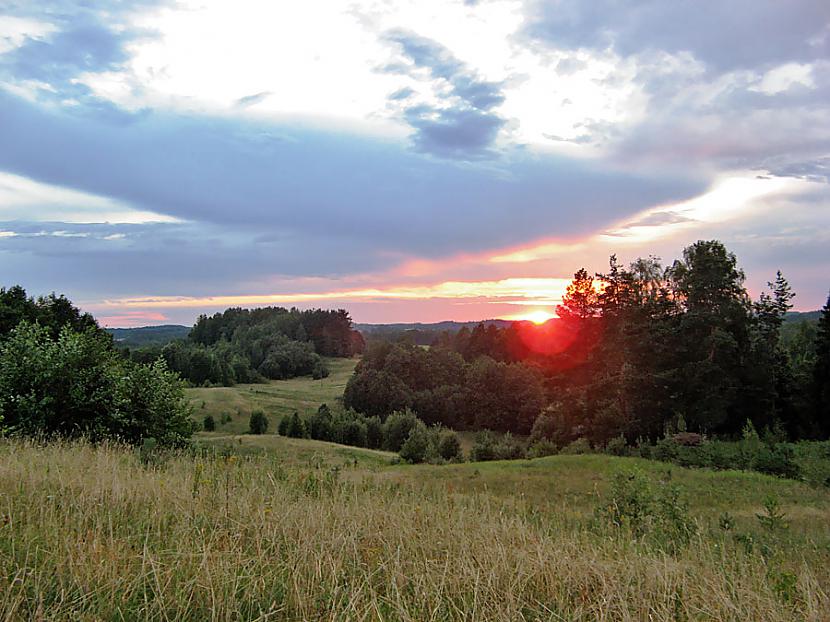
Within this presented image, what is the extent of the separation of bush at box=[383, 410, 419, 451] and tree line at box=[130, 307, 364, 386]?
137 feet

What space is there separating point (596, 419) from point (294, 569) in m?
37.5

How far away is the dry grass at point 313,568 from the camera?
11.3ft

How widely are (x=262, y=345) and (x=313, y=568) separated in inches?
4496

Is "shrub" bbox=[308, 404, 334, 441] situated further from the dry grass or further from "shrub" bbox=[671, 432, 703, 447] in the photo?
the dry grass

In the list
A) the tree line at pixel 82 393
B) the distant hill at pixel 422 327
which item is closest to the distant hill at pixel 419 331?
the distant hill at pixel 422 327

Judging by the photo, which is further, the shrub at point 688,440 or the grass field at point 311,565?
the shrub at point 688,440

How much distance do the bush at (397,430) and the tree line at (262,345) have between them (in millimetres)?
41609

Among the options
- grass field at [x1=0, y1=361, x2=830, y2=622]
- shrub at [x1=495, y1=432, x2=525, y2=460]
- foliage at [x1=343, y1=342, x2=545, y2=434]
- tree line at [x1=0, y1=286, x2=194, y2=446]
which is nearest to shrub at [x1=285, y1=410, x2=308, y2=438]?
shrub at [x1=495, y1=432, x2=525, y2=460]

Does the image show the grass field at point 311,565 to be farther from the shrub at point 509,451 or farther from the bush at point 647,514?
the shrub at point 509,451

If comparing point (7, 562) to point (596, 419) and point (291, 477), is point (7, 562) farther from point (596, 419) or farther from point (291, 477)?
point (596, 419)

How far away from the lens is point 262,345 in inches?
4471

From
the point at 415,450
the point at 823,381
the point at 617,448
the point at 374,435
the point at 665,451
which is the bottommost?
the point at 374,435

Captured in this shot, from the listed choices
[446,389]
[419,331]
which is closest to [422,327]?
[419,331]

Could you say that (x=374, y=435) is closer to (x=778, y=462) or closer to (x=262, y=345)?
(x=778, y=462)
